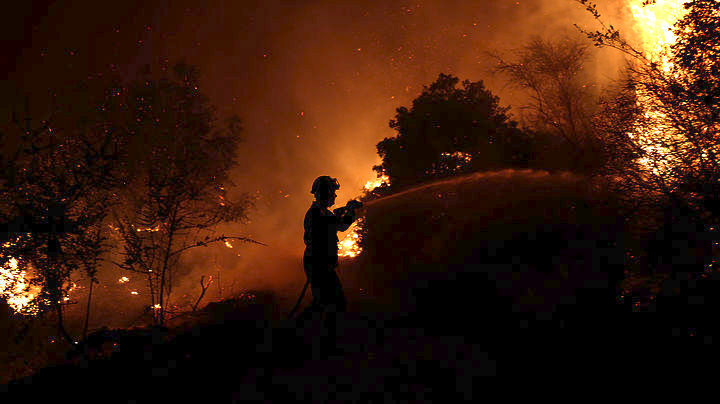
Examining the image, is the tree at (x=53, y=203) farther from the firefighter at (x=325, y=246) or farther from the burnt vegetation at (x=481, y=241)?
the firefighter at (x=325, y=246)

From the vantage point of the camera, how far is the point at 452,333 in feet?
25.1

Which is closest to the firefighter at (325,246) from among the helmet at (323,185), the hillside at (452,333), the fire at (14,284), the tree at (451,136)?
the helmet at (323,185)

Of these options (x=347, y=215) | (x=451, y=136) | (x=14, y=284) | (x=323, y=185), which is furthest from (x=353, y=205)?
(x=451, y=136)

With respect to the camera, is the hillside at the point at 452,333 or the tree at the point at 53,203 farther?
the tree at the point at 53,203

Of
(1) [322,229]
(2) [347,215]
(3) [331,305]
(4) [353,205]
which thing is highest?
(4) [353,205]

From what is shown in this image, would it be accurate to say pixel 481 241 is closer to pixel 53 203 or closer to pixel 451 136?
pixel 451 136

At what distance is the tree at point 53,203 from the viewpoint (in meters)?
8.86

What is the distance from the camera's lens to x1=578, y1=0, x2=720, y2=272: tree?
641cm

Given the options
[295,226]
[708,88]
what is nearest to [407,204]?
[708,88]

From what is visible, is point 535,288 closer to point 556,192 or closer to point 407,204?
point 556,192

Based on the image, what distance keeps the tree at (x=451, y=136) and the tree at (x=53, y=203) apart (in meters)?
15.6

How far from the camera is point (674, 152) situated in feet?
22.5

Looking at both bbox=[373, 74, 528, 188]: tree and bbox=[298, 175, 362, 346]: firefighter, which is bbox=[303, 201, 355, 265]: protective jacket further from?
bbox=[373, 74, 528, 188]: tree

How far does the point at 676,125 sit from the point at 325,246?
7901 millimetres
